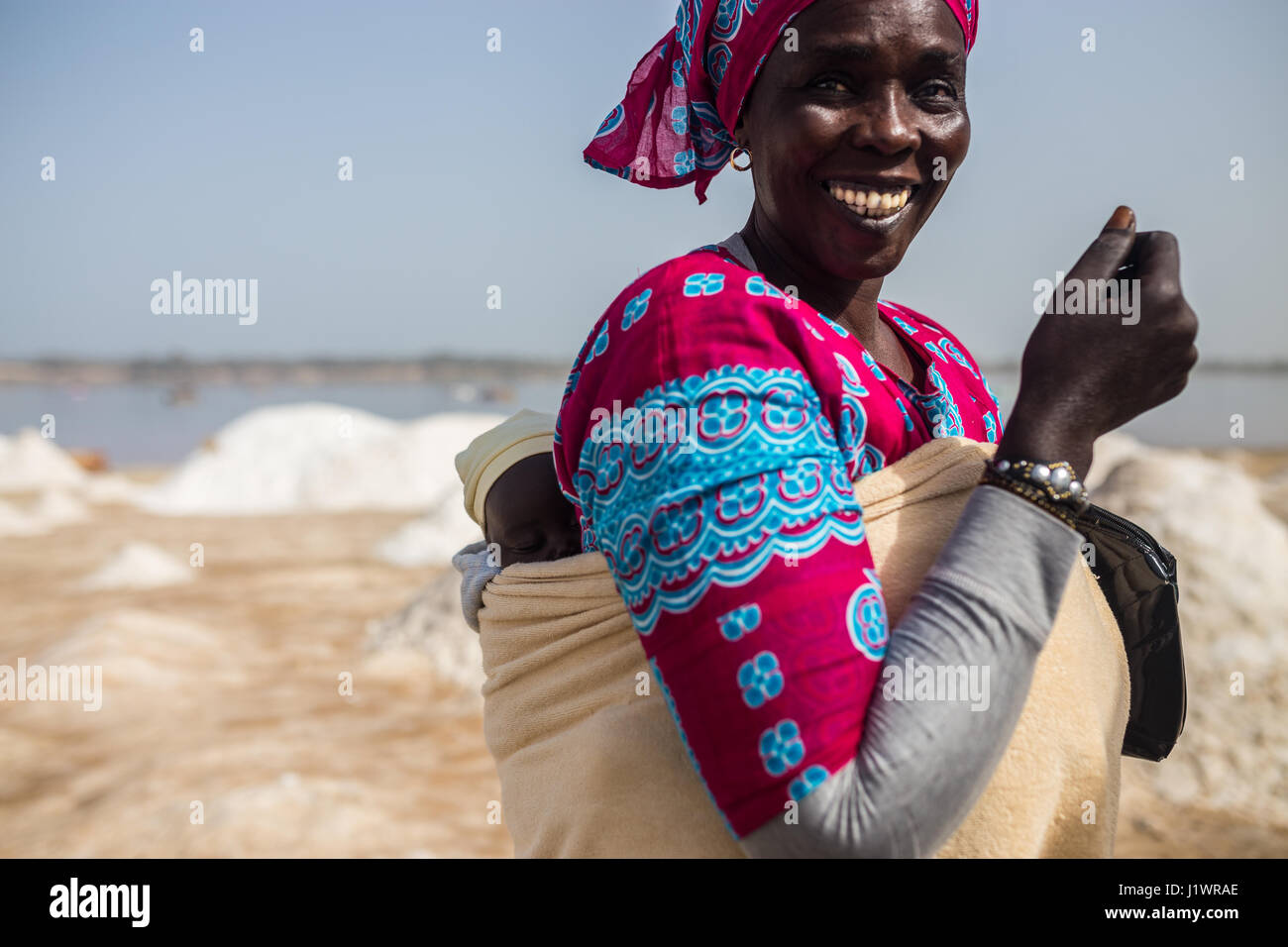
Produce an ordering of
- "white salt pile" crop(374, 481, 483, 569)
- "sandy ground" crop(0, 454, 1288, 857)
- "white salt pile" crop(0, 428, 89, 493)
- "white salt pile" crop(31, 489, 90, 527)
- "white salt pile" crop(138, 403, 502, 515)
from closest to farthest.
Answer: "sandy ground" crop(0, 454, 1288, 857) → "white salt pile" crop(374, 481, 483, 569) → "white salt pile" crop(31, 489, 90, 527) → "white salt pile" crop(138, 403, 502, 515) → "white salt pile" crop(0, 428, 89, 493)

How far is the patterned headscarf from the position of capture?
1.43m

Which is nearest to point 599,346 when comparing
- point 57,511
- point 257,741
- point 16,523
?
point 257,741

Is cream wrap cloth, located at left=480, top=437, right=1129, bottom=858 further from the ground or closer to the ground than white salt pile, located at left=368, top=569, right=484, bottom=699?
further from the ground

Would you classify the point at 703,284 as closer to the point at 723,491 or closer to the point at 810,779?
the point at 723,491

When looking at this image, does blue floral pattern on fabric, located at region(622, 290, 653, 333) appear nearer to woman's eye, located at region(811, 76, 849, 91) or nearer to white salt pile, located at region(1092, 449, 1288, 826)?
woman's eye, located at region(811, 76, 849, 91)

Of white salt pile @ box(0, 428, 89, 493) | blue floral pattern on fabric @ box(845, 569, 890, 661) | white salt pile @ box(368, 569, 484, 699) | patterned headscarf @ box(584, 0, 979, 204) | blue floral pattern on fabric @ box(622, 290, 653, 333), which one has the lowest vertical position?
white salt pile @ box(368, 569, 484, 699)

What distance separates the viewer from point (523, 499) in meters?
1.74

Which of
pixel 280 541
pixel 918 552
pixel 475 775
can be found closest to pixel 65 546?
pixel 280 541

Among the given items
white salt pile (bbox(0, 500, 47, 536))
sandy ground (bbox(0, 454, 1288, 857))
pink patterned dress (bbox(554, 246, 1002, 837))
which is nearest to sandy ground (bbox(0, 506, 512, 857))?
sandy ground (bbox(0, 454, 1288, 857))

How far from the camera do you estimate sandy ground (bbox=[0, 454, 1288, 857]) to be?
404 cm

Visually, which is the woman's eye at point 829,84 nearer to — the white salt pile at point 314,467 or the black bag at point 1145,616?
the black bag at point 1145,616

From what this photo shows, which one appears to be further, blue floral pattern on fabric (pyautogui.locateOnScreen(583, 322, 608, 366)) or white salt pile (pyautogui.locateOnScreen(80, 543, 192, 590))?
white salt pile (pyautogui.locateOnScreen(80, 543, 192, 590))

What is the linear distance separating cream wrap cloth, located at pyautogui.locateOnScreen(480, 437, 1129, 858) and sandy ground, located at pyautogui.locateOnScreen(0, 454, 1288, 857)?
2.83m

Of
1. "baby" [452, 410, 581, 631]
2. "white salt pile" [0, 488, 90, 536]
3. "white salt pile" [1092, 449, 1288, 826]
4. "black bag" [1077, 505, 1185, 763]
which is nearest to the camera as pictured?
"black bag" [1077, 505, 1185, 763]
